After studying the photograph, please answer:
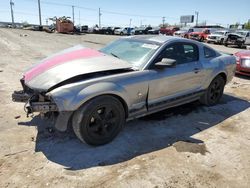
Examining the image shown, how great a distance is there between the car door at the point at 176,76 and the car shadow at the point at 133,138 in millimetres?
447

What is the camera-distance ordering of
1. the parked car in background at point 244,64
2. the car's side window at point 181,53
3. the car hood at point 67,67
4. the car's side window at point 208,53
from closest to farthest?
1. the car hood at point 67,67
2. the car's side window at point 181,53
3. the car's side window at point 208,53
4. the parked car in background at point 244,64

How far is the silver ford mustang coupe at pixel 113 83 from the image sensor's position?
3.50m

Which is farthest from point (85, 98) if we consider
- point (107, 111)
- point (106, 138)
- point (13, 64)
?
point (13, 64)

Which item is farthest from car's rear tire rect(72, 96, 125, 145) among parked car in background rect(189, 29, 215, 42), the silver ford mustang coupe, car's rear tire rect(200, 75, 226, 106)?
parked car in background rect(189, 29, 215, 42)

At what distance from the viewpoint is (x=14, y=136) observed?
4.04m

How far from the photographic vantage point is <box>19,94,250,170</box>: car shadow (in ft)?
11.6

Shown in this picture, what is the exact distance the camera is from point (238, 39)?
22781 mm

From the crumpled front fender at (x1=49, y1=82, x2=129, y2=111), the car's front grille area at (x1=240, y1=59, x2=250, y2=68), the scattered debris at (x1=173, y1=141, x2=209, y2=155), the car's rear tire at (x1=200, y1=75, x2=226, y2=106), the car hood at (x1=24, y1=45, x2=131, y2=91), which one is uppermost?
the car hood at (x1=24, y1=45, x2=131, y2=91)

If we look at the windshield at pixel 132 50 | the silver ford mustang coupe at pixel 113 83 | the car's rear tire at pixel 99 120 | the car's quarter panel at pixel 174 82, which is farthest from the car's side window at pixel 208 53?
the car's rear tire at pixel 99 120

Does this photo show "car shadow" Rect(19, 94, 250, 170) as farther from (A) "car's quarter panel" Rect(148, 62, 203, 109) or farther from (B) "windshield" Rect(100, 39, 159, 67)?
(B) "windshield" Rect(100, 39, 159, 67)

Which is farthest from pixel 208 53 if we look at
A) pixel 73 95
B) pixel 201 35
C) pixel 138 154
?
pixel 201 35

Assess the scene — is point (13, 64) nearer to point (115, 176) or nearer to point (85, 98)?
point (85, 98)

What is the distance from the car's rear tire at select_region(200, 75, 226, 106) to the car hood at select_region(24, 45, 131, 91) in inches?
88.9

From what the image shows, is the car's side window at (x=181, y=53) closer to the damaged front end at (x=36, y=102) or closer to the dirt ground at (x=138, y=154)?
the dirt ground at (x=138, y=154)
